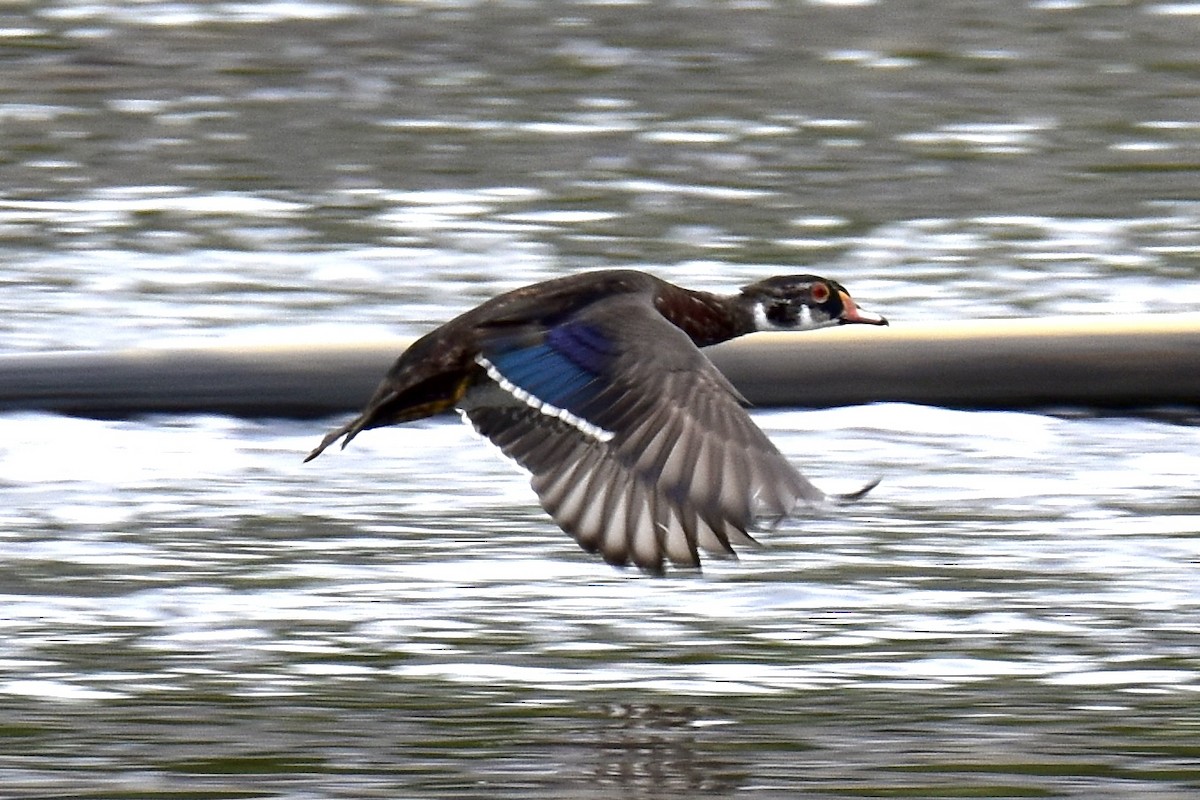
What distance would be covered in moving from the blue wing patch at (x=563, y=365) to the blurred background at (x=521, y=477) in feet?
1.24

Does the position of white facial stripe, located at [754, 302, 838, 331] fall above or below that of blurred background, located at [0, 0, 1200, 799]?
above

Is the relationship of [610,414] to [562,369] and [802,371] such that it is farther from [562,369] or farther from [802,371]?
[802,371]

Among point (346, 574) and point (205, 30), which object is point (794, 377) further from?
point (205, 30)

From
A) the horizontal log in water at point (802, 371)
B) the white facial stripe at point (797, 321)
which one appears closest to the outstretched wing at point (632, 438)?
the white facial stripe at point (797, 321)

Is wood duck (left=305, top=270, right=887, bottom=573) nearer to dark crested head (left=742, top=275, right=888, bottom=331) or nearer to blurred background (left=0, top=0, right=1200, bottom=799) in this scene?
blurred background (left=0, top=0, right=1200, bottom=799)

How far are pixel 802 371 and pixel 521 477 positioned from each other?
38.4 inches

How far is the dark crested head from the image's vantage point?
21.5ft

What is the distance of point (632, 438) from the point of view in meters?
5.26

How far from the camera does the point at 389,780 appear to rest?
13.8 ft

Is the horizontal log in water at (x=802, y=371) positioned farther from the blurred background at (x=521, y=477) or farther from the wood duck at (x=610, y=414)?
the wood duck at (x=610, y=414)

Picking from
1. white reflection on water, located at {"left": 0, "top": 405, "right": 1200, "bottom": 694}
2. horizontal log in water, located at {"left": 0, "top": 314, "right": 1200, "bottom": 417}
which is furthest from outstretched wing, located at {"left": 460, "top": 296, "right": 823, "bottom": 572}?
horizontal log in water, located at {"left": 0, "top": 314, "right": 1200, "bottom": 417}

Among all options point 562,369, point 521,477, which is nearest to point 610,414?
point 562,369

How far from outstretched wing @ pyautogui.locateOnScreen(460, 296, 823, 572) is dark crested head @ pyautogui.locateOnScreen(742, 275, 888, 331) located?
856 millimetres

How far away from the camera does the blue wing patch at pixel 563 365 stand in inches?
213
